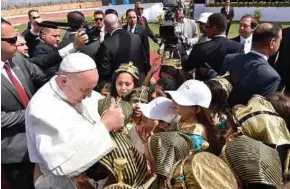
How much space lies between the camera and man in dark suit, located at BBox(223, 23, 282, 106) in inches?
119

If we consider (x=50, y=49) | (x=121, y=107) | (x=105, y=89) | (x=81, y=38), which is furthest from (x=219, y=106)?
(x=50, y=49)

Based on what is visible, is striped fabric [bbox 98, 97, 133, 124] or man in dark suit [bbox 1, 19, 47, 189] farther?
man in dark suit [bbox 1, 19, 47, 189]

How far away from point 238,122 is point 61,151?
1040 millimetres

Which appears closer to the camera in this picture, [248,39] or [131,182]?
[131,182]

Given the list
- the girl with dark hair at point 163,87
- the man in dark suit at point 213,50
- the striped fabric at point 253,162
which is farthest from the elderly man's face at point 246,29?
the striped fabric at point 253,162

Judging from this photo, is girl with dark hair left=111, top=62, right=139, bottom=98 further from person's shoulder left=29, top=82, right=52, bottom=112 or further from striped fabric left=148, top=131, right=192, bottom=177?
striped fabric left=148, top=131, right=192, bottom=177

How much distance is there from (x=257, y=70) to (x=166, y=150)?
5.17 feet

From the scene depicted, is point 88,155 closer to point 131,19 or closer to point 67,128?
point 67,128

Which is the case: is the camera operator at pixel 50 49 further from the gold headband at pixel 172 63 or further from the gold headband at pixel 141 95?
the gold headband at pixel 141 95

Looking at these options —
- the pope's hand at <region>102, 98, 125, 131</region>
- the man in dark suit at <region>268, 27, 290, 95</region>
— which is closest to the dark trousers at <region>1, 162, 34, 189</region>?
the pope's hand at <region>102, 98, 125, 131</region>

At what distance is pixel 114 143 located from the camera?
6.07 ft

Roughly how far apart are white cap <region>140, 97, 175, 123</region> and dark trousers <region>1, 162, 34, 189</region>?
111 cm

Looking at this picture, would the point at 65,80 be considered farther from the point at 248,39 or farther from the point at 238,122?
the point at 248,39

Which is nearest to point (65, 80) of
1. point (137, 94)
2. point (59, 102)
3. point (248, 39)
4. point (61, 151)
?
point (59, 102)
